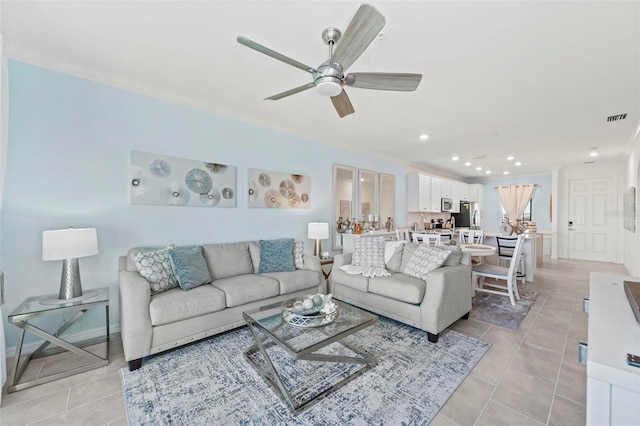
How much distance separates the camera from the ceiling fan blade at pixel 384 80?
1.88 metres

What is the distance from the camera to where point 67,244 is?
2.19 metres

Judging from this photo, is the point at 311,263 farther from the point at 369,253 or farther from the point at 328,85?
the point at 328,85

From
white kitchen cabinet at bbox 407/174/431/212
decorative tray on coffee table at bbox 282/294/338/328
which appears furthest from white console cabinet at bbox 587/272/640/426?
white kitchen cabinet at bbox 407/174/431/212

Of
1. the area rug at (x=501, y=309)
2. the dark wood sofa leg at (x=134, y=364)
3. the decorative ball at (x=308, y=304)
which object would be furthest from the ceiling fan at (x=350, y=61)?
the area rug at (x=501, y=309)

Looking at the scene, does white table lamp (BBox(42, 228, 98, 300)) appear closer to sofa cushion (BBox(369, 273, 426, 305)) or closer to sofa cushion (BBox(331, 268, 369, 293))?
sofa cushion (BBox(331, 268, 369, 293))

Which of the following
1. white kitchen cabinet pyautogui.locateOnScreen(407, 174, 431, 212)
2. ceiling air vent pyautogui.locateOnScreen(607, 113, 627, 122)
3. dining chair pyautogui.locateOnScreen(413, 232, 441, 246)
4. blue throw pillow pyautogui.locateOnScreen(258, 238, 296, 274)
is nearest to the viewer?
blue throw pillow pyautogui.locateOnScreen(258, 238, 296, 274)

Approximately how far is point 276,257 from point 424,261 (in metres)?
1.79

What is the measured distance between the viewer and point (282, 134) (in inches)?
164

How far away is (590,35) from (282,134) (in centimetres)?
337

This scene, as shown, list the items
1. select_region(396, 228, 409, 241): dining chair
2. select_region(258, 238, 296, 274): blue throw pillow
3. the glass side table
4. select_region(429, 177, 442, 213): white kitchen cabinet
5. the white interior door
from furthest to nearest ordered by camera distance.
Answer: select_region(429, 177, 442, 213): white kitchen cabinet
the white interior door
select_region(396, 228, 409, 241): dining chair
select_region(258, 238, 296, 274): blue throw pillow
the glass side table

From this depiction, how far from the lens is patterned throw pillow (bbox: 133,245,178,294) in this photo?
2.49 meters

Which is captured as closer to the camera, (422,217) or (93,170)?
(93,170)

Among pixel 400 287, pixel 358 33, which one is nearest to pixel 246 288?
pixel 400 287

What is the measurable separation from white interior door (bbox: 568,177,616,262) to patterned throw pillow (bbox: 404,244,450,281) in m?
7.03
